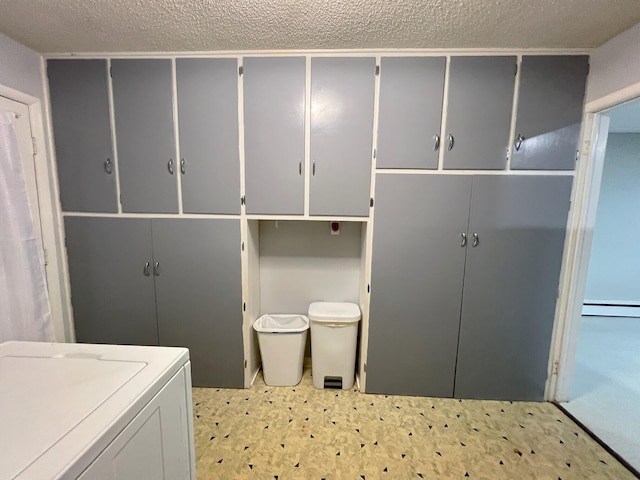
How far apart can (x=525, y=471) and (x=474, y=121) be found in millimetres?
2032

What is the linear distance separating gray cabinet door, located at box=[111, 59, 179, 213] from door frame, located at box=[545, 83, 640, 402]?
2660 mm

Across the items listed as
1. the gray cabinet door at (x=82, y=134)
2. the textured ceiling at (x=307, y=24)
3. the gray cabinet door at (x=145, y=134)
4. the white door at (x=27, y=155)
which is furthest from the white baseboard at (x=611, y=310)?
the white door at (x=27, y=155)

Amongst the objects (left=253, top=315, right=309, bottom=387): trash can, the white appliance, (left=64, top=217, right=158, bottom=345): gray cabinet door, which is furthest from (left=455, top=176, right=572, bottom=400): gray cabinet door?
(left=64, top=217, right=158, bottom=345): gray cabinet door

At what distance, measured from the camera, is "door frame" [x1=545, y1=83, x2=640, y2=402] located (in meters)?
1.81

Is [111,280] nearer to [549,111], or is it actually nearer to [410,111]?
[410,111]

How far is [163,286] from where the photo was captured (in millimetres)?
2066

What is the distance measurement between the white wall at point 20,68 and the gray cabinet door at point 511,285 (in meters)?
2.92

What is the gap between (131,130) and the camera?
1.93m

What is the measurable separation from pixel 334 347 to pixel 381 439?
629 mm

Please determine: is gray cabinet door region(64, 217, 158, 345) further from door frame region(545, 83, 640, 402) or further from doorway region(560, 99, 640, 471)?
doorway region(560, 99, 640, 471)

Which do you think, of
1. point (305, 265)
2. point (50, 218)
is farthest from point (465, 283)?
point (50, 218)

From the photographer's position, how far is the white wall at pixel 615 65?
1.55 m

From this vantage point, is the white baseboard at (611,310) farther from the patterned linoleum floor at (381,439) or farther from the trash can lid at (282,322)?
the trash can lid at (282,322)

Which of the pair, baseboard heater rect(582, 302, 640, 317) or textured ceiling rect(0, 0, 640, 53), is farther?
baseboard heater rect(582, 302, 640, 317)
